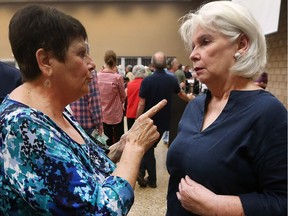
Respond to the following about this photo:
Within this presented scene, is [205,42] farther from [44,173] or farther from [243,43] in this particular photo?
[44,173]

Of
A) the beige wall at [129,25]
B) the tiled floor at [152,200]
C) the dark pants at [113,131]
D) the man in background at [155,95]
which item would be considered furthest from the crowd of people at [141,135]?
the beige wall at [129,25]

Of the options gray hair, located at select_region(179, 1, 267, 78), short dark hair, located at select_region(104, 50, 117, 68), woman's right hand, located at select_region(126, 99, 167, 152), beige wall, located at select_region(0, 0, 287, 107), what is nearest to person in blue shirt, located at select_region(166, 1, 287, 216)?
gray hair, located at select_region(179, 1, 267, 78)

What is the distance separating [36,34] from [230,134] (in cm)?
72

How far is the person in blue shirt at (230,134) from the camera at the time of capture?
41.5 inches

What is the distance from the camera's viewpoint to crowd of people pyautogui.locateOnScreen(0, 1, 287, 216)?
832 mm

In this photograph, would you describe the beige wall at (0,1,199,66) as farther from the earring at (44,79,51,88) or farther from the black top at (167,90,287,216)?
the earring at (44,79,51,88)

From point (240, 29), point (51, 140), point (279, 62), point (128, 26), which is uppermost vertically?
point (240, 29)

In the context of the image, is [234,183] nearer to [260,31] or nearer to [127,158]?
[127,158]

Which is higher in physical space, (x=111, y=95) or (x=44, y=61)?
(x=44, y=61)

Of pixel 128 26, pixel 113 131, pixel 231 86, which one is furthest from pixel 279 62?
pixel 128 26

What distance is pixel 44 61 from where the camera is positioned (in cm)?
94

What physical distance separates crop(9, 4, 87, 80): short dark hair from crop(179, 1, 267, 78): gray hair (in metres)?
0.54

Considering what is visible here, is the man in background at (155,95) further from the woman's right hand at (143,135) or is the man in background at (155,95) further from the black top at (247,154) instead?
the woman's right hand at (143,135)

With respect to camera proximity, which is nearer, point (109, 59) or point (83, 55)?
point (83, 55)
